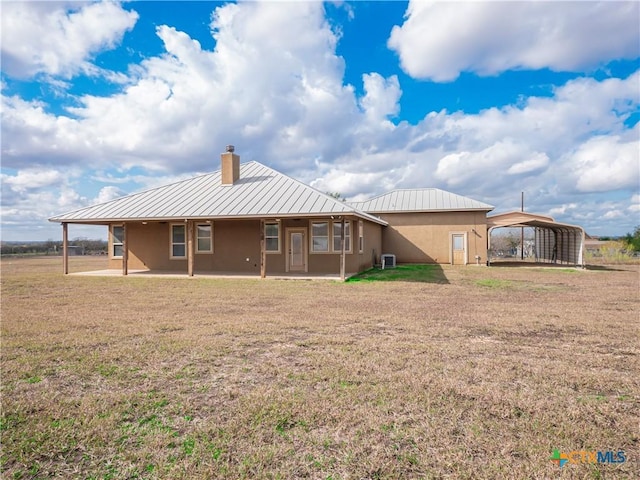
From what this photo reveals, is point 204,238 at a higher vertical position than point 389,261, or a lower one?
higher

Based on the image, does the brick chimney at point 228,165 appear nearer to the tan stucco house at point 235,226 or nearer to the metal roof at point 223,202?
the tan stucco house at point 235,226

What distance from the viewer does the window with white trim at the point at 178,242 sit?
674 inches

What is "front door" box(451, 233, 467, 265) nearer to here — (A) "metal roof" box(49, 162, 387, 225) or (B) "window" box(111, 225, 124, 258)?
(A) "metal roof" box(49, 162, 387, 225)

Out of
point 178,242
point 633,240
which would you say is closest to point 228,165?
point 178,242

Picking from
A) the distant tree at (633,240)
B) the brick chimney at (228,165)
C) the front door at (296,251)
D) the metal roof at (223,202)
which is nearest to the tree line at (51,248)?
the metal roof at (223,202)

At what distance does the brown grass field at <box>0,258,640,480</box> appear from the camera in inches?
103

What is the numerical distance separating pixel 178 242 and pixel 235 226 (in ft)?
9.53

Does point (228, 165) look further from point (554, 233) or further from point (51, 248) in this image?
point (51, 248)

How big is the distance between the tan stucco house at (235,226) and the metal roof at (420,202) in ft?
10.6

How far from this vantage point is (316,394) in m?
3.66

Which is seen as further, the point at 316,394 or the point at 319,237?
the point at 319,237

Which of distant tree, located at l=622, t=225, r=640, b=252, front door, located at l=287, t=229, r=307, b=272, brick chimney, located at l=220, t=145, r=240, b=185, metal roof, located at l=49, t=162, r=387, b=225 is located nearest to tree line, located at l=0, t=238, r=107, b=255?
metal roof, located at l=49, t=162, r=387, b=225

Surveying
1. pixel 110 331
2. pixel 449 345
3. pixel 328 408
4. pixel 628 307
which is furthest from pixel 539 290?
pixel 110 331

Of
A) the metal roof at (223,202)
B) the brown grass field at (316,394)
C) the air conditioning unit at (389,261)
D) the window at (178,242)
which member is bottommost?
the brown grass field at (316,394)
